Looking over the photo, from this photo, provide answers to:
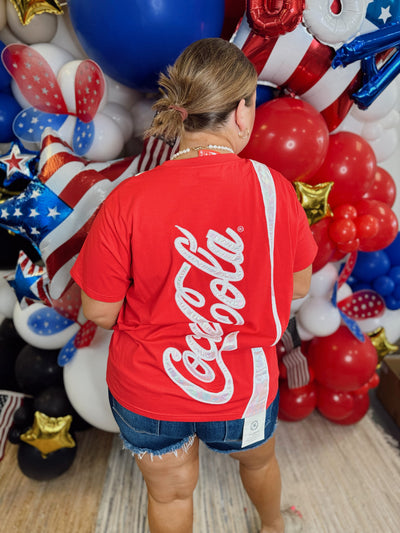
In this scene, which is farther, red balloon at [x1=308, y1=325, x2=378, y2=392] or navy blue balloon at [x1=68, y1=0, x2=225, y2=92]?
red balloon at [x1=308, y1=325, x2=378, y2=392]

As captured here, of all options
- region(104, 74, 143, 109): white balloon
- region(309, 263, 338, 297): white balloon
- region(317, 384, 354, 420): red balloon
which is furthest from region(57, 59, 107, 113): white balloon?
region(317, 384, 354, 420): red balloon

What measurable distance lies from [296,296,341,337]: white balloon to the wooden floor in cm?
100

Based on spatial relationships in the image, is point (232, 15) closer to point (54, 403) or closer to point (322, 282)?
point (322, 282)

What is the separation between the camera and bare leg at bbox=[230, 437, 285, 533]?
112cm

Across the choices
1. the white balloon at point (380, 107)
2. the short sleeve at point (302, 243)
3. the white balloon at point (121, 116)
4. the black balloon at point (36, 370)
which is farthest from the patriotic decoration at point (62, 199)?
the white balloon at point (380, 107)

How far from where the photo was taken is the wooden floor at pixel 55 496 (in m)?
1.36

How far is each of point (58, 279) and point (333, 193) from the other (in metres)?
1.02

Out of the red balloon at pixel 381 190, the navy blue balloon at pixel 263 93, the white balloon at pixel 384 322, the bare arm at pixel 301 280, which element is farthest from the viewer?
the white balloon at pixel 384 322

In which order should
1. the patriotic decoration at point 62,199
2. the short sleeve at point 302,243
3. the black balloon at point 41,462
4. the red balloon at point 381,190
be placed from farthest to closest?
the red balloon at point 381,190 < the black balloon at point 41,462 < the patriotic decoration at point 62,199 < the short sleeve at point 302,243

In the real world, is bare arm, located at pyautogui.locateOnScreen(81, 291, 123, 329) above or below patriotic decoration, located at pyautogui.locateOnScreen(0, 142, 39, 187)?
above

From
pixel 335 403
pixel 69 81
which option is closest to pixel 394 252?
pixel 335 403

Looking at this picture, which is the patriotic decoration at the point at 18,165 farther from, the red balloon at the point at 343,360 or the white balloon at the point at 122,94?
the red balloon at the point at 343,360

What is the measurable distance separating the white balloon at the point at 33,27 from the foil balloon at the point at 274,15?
665mm

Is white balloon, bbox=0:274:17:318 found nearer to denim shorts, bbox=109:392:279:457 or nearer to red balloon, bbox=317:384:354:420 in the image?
denim shorts, bbox=109:392:279:457
